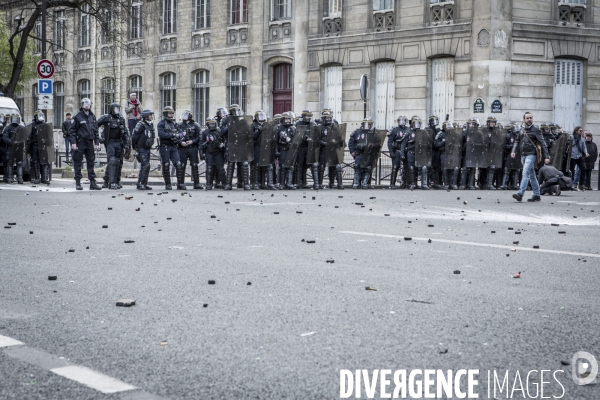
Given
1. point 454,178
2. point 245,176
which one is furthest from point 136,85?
point 245,176

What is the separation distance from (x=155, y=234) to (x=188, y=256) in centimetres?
229

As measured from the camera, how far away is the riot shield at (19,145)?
2534cm

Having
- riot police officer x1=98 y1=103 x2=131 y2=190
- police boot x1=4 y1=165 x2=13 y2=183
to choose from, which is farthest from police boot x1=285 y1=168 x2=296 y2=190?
police boot x1=4 y1=165 x2=13 y2=183

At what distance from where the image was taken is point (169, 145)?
76.7ft

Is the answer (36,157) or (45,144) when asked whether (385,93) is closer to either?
(36,157)

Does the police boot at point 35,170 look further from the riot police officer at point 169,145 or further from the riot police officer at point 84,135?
the riot police officer at point 169,145

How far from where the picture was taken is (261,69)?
38.6 m

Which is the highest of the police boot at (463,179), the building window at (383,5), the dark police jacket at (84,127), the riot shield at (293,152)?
the building window at (383,5)

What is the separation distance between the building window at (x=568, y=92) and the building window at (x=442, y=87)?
333cm

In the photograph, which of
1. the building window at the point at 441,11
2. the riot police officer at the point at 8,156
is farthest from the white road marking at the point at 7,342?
the building window at the point at 441,11

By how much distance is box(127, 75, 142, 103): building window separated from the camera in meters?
44.7

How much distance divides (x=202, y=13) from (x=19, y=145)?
58.2ft

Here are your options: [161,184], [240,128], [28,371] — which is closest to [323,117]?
[240,128]

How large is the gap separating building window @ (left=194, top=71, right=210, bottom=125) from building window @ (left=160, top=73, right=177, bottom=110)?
53.5 inches
